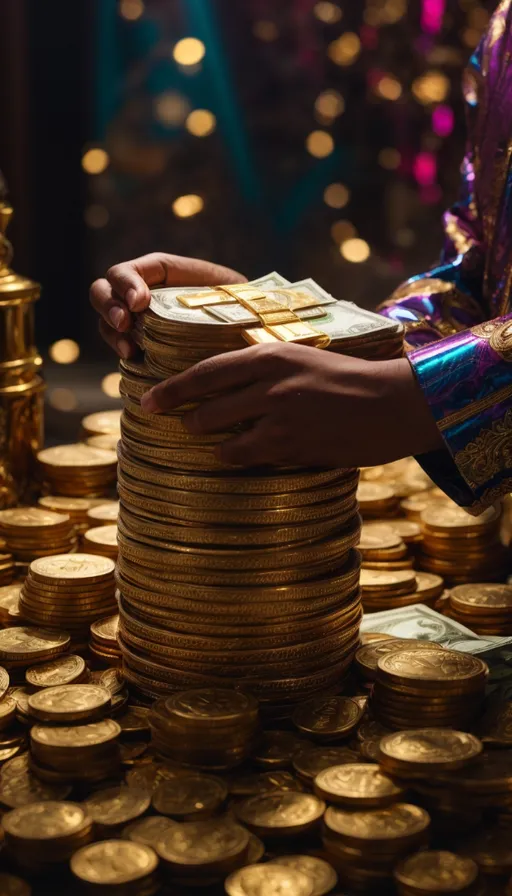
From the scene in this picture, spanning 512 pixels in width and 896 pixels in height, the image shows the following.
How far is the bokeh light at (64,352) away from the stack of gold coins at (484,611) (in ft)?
7.70

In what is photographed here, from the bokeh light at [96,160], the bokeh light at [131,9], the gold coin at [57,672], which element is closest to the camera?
the gold coin at [57,672]

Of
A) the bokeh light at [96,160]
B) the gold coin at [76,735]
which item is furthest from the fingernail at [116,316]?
the bokeh light at [96,160]

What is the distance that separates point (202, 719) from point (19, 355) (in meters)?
1.25

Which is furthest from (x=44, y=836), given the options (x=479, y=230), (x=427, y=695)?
(x=479, y=230)

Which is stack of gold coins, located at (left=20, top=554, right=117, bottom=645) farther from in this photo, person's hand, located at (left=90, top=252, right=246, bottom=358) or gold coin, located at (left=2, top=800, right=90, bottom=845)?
gold coin, located at (left=2, top=800, right=90, bottom=845)

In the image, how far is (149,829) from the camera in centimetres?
138

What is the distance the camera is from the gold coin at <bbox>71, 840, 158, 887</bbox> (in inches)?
50.4

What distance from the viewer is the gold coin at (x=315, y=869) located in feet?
4.21

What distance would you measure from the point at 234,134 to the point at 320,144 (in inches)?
11.1

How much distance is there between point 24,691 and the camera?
5.71ft

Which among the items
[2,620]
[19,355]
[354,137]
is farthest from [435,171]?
[2,620]

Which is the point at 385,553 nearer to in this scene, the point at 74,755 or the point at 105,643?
the point at 105,643

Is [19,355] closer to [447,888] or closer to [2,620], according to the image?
[2,620]

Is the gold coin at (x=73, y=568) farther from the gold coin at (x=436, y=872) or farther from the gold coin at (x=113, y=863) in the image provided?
the gold coin at (x=436, y=872)
